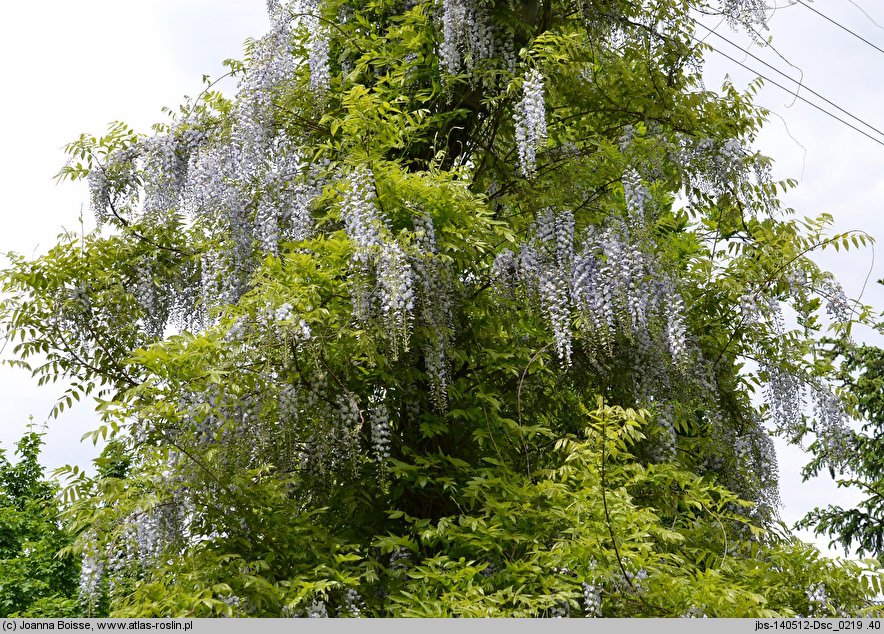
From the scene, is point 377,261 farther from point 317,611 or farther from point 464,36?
point 464,36

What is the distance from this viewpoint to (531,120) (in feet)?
17.4

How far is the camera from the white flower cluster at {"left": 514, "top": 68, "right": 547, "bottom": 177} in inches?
209

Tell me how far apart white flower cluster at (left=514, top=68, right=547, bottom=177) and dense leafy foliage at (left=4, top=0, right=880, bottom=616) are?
2 cm

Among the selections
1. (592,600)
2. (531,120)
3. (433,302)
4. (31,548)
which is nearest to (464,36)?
(531,120)

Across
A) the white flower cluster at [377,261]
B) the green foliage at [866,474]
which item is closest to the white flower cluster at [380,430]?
the white flower cluster at [377,261]

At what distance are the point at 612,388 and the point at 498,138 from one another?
217cm

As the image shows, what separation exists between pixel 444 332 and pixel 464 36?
87.5 inches

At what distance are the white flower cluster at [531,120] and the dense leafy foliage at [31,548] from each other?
6.08m

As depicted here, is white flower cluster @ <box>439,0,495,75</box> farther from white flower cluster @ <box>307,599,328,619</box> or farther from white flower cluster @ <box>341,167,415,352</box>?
white flower cluster @ <box>307,599,328,619</box>

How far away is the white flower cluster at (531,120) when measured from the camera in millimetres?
5309

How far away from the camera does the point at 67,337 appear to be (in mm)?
6121

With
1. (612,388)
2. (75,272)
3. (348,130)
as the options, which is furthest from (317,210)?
(612,388)

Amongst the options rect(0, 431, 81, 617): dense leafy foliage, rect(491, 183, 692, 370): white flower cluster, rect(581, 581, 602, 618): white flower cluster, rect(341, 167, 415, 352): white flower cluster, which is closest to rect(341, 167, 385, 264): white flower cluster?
rect(341, 167, 415, 352): white flower cluster

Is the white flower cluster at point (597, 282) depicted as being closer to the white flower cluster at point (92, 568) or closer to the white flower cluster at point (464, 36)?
the white flower cluster at point (464, 36)
